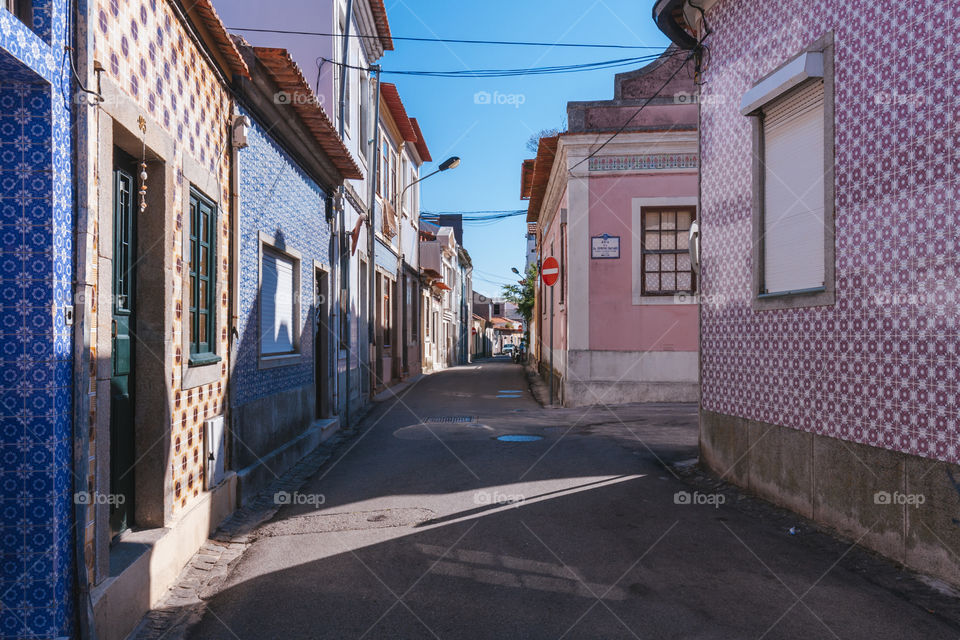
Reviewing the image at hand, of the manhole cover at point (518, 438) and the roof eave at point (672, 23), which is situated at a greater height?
the roof eave at point (672, 23)

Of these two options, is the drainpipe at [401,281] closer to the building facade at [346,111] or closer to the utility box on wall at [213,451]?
the building facade at [346,111]

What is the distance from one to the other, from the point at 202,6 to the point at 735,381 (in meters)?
5.46

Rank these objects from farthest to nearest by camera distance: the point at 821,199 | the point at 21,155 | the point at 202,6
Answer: the point at 821,199
the point at 202,6
the point at 21,155

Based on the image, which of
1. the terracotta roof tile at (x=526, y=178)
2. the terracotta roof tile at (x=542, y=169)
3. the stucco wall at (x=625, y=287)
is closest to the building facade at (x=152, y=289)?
the stucco wall at (x=625, y=287)

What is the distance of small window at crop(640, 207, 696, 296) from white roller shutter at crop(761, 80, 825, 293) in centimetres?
709

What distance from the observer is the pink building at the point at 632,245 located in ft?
43.7

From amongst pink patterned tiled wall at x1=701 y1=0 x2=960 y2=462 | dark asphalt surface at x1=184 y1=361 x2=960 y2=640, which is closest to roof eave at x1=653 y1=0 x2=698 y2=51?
pink patterned tiled wall at x1=701 y1=0 x2=960 y2=462

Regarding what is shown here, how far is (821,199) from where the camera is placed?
5562 millimetres

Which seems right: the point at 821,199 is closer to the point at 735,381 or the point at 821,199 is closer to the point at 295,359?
the point at 735,381

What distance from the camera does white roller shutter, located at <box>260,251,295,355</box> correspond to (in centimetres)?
746

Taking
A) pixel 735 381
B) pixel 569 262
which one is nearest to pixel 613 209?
pixel 569 262

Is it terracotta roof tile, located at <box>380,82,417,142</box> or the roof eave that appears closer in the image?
the roof eave

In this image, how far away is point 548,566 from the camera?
445 centimetres

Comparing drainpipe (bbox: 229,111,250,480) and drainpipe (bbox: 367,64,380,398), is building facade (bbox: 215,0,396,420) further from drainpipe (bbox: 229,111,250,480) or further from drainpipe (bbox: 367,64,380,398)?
drainpipe (bbox: 229,111,250,480)
